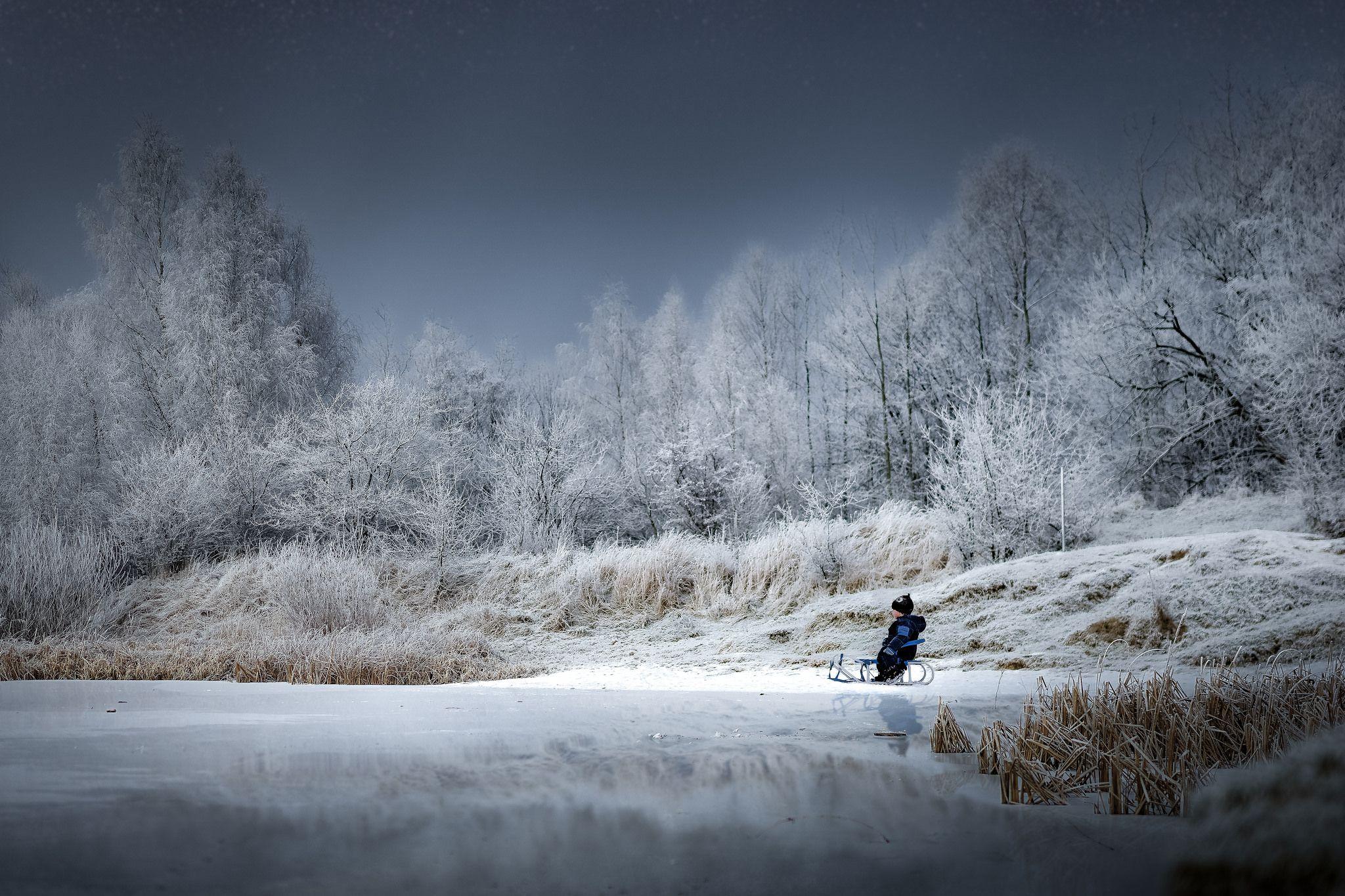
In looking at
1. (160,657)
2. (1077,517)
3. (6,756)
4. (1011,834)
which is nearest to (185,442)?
(160,657)

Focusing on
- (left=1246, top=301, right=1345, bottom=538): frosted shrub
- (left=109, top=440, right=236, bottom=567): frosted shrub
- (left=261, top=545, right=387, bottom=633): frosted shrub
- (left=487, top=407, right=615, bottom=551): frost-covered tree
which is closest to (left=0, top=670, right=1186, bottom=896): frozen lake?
(left=261, top=545, right=387, bottom=633): frosted shrub

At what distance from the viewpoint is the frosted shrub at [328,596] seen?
11.2 m

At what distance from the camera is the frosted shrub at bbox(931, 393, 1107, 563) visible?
13102 mm

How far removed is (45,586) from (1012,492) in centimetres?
1378

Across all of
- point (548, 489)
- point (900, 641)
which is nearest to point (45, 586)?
point (548, 489)

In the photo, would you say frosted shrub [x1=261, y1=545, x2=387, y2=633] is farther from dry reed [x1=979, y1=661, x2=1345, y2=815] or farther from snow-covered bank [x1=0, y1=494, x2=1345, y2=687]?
dry reed [x1=979, y1=661, x2=1345, y2=815]

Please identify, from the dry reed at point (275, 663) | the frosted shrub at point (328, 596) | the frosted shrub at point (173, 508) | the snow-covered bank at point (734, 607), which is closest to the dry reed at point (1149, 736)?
the snow-covered bank at point (734, 607)

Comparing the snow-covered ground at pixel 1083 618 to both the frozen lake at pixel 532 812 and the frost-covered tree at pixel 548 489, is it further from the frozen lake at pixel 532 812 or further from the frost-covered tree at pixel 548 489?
the frost-covered tree at pixel 548 489

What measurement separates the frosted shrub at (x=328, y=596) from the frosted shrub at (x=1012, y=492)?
28.7 ft

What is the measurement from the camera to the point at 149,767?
3746 mm

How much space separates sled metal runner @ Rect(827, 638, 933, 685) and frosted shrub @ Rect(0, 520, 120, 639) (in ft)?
31.8

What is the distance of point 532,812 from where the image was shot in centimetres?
297

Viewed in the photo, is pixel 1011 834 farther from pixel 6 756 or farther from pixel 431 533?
pixel 431 533

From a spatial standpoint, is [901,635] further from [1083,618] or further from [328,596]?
[328,596]
